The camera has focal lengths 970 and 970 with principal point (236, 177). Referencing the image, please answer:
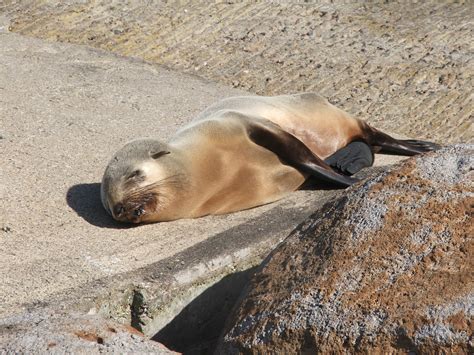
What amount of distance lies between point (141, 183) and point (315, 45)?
346 centimetres

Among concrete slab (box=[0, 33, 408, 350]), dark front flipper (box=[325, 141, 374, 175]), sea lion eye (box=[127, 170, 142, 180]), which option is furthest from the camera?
dark front flipper (box=[325, 141, 374, 175])

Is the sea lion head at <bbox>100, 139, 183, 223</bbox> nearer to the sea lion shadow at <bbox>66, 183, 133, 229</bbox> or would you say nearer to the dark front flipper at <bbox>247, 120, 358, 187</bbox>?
the sea lion shadow at <bbox>66, 183, 133, 229</bbox>

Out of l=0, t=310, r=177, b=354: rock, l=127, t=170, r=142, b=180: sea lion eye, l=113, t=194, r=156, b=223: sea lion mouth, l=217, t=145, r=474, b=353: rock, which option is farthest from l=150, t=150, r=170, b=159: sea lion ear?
l=0, t=310, r=177, b=354: rock

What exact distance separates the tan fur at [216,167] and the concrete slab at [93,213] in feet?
0.28

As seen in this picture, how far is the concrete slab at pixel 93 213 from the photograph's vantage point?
3912 mm

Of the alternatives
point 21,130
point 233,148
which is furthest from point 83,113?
point 233,148

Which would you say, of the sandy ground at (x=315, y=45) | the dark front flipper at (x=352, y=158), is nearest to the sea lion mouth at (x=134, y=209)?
the dark front flipper at (x=352, y=158)

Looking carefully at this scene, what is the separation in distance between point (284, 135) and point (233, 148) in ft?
1.14

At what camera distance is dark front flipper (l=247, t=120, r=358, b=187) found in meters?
5.29

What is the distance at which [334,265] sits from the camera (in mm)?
3133

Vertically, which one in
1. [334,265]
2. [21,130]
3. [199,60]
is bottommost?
[199,60]

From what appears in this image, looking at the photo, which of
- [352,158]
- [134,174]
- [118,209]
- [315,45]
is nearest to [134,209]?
[118,209]

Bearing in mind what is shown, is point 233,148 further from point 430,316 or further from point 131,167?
point 430,316

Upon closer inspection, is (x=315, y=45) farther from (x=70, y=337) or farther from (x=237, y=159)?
(x=70, y=337)
